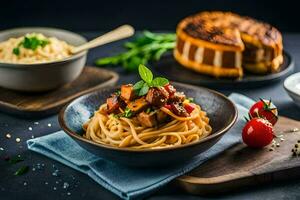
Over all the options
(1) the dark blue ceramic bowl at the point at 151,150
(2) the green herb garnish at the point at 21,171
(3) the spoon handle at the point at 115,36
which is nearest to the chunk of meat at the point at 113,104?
(1) the dark blue ceramic bowl at the point at 151,150

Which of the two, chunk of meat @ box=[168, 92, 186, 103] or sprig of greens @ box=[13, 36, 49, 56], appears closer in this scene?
chunk of meat @ box=[168, 92, 186, 103]

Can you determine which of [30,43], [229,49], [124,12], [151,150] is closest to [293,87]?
[229,49]

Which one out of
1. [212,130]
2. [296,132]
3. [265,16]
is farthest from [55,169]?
[265,16]

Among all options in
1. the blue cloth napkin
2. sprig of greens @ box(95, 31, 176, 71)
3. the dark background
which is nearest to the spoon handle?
sprig of greens @ box(95, 31, 176, 71)

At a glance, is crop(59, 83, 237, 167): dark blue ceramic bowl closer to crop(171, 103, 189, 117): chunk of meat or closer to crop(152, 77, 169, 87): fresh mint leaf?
crop(171, 103, 189, 117): chunk of meat

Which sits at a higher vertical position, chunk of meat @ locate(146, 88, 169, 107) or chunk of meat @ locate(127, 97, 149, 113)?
chunk of meat @ locate(146, 88, 169, 107)

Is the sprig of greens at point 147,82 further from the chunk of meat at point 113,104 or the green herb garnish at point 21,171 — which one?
the green herb garnish at point 21,171

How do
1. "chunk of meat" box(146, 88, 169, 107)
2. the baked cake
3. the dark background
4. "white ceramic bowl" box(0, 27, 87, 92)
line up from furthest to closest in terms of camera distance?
the dark background, the baked cake, "white ceramic bowl" box(0, 27, 87, 92), "chunk of meat" box(146, 88, 169, 107)

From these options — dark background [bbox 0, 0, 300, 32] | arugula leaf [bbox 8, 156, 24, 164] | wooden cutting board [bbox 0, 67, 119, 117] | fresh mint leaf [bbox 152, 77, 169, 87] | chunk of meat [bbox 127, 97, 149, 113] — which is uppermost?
fresh mint leaf [bbox 152, 77, 169, 87]

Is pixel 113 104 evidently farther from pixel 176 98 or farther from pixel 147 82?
pixel 176 98
